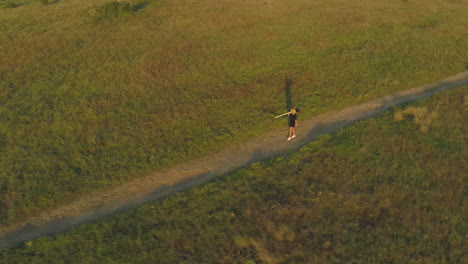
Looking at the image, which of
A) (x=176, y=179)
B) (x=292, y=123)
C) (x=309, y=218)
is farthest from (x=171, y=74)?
(x=309, y=218)

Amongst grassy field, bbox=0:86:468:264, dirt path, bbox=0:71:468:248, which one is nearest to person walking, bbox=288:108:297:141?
dirt path, bbox=0:71:468:248

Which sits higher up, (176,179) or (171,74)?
(171,74)

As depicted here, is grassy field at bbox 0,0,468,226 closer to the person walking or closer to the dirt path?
the dirt path

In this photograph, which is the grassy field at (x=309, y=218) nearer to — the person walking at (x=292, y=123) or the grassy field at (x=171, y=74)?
the person walking at (x=292, y=123)

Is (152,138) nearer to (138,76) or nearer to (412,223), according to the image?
(138,76)

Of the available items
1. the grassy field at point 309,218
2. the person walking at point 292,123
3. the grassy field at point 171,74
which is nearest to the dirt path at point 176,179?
the person walking at point 292,123

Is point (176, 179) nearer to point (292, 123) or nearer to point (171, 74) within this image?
point (292, 123)
